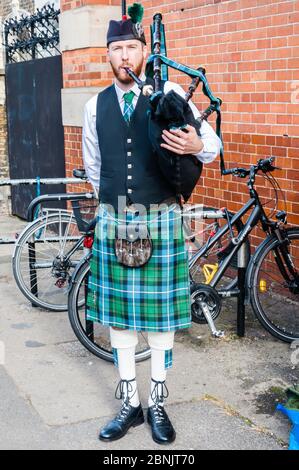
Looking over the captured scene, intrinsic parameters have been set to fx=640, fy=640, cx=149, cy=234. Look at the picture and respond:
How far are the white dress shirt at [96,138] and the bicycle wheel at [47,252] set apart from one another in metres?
1.69

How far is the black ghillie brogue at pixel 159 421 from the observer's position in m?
3.38

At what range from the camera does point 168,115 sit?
2941 mm

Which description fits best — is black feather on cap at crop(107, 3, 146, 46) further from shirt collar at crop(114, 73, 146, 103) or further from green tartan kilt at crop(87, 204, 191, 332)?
green tartan kilt at crop(87, 204, 191, 332)

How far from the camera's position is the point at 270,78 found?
5328 millimetres


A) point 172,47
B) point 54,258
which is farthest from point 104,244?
point 172,47

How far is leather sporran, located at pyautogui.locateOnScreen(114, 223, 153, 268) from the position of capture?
3320mm

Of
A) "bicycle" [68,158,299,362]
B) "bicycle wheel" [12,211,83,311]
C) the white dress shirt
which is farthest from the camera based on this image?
"bicycle wheel" [12,211,83,311]

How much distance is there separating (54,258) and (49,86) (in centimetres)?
360

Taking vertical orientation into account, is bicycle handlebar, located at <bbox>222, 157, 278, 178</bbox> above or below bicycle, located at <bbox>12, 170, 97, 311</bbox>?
above

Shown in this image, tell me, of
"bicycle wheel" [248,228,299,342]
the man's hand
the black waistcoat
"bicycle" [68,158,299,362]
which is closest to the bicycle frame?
"bicycle" [68,158,299,362]

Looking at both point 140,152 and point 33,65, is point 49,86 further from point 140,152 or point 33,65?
point 140,152

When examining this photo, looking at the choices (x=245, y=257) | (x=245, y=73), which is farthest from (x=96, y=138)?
(x=245, y=73)

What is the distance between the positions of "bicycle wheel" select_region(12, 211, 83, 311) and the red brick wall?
1530 mm

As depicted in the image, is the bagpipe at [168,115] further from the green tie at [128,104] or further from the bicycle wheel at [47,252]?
the bicycle wheel at [47,252]
